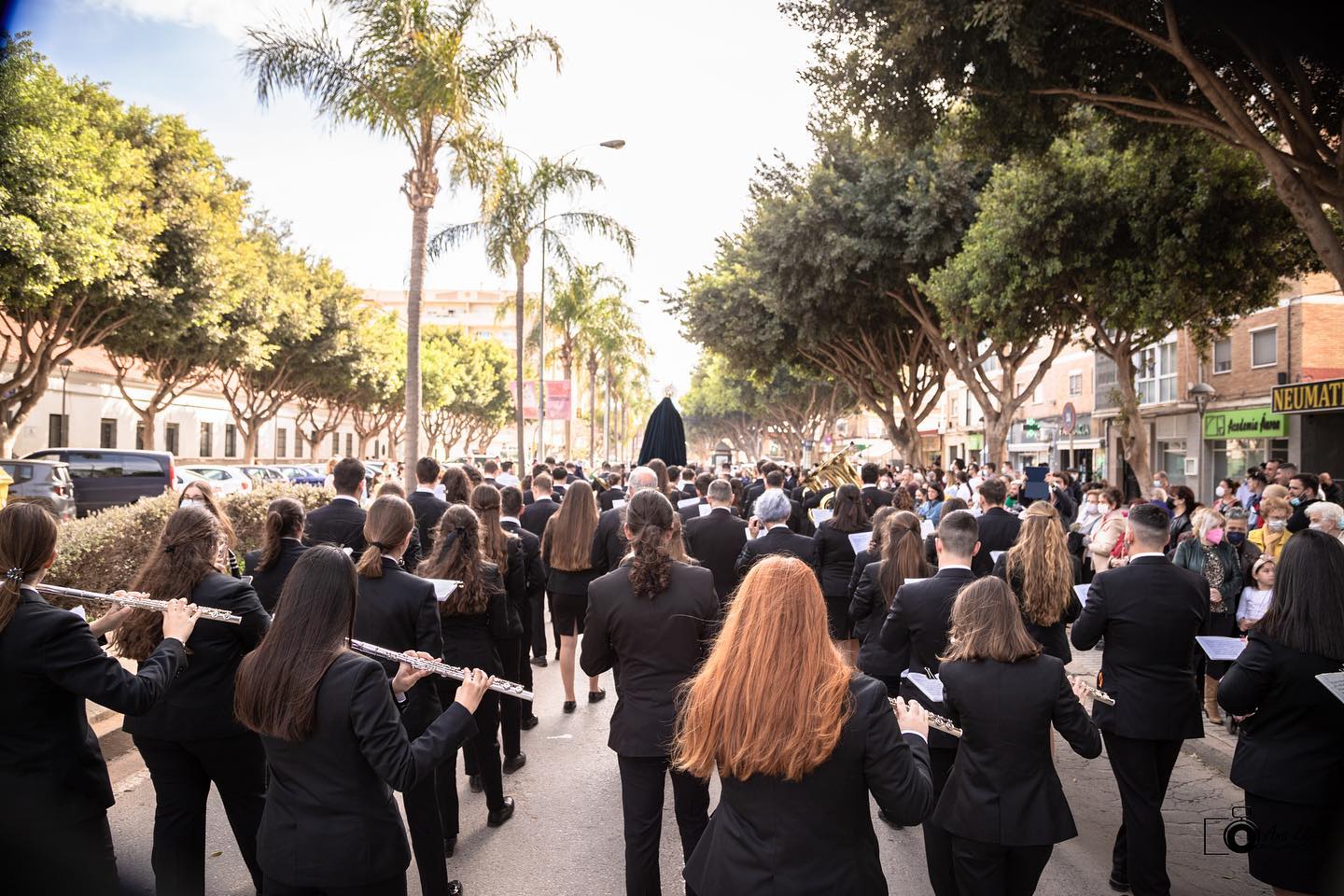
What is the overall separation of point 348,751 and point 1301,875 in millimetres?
3637

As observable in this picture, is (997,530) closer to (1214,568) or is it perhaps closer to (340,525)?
(1214,568)

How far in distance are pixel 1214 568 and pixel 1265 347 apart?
76.5 ft

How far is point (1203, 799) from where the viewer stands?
621 centimetres

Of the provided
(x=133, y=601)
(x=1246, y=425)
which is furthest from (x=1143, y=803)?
(x=1246, y=425)

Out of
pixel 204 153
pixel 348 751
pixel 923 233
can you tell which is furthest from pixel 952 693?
pixel 204 153

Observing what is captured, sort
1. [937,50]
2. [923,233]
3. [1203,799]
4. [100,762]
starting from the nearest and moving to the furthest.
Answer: [100,762] < [1203,799] < [937,50] < [923,233]

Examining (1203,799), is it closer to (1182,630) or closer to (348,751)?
(1182,630)

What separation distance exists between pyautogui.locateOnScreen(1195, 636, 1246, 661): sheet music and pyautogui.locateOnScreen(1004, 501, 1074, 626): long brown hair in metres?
1.20

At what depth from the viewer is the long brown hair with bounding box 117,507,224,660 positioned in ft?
12.7

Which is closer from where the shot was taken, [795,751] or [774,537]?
[795,751]

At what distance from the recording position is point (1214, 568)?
7719mm

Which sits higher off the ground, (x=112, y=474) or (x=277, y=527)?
(x=277, y=527)

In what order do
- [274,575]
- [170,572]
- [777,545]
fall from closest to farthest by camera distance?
[170,572], [274,575], [777,545]

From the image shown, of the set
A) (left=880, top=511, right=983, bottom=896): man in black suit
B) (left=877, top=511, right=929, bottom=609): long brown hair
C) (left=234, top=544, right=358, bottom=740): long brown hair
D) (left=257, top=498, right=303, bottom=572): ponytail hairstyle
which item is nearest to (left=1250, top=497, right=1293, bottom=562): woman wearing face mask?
(left=877, top=511, right=929, bottom=609): long brown hair
